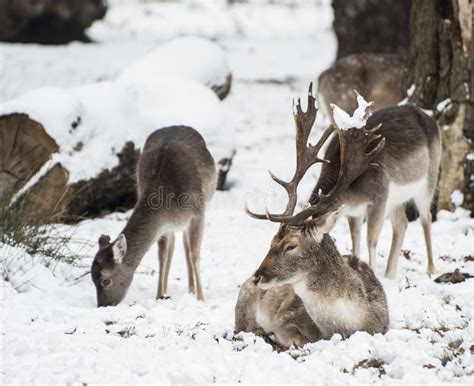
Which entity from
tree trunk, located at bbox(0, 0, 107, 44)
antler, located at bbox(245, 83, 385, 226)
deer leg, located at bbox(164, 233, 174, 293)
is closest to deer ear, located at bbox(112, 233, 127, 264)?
deer leg, located at bbox(164, 233, 174, 293)

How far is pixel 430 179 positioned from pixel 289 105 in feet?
26.7

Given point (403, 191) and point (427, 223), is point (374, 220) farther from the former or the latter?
point (427, 223)

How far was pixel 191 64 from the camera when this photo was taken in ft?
39.7

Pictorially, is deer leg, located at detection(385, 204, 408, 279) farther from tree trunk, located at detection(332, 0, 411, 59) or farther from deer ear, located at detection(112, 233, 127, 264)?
tree trunk, located at detection(332, 0, 411, 59)

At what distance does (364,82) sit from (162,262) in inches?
215

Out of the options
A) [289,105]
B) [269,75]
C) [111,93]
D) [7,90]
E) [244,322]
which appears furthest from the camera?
[269,75]

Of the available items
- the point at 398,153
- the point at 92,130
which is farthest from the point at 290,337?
the point at 92,130

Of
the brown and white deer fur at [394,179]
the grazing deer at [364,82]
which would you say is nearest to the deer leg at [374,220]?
the brown and white deer fur at [394,179]

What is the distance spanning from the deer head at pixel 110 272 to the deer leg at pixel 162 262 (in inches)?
12.6

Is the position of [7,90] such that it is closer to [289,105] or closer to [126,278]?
[289,105]

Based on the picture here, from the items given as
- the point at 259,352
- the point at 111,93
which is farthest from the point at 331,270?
the point at 111,93

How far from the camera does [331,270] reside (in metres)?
5.32

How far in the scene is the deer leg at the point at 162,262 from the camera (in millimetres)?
7602

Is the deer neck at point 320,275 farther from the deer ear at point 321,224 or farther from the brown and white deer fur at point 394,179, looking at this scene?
the brown and white deer fur at point 394,179
